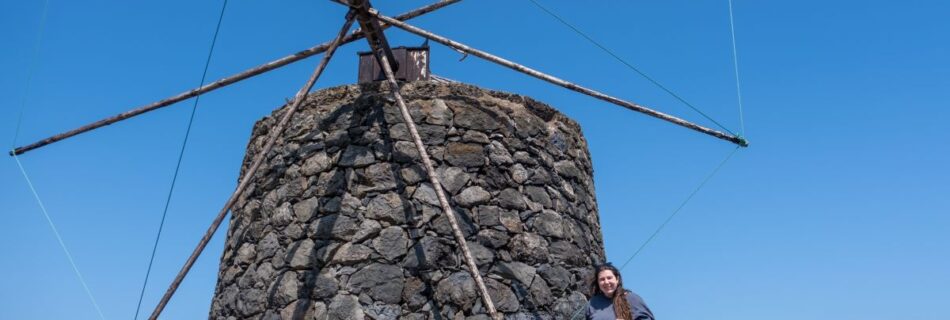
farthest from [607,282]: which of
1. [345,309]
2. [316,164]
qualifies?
[316,164]

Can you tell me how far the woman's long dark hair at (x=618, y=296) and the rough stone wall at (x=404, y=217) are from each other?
1842mm

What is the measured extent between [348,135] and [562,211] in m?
2.01

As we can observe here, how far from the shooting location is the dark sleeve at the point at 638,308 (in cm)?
392

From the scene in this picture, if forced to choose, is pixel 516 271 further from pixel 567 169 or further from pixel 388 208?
pixel 567 169

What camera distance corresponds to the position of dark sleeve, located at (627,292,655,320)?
3922 mm

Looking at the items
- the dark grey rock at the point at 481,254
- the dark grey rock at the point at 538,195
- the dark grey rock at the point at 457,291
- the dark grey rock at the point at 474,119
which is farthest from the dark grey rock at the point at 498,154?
the dark grey rock at the point at 457,291

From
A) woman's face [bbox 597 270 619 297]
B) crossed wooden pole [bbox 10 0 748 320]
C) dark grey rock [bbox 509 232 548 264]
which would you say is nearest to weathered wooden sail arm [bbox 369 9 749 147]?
crossed wooden pole [bbox 10 0 748 320]

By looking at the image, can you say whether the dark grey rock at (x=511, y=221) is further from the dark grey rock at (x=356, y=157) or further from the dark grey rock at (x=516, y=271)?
the dark grey rock at (x=356, y=157)

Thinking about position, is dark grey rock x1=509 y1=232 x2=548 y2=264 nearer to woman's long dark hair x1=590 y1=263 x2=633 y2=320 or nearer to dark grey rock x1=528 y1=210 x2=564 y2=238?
dark grey rock x1=528 y1=210 x2=564 y2=238

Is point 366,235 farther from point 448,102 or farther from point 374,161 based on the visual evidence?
point 448,102

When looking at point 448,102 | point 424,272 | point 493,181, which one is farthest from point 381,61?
point 424,272

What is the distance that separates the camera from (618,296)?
3.91 meters

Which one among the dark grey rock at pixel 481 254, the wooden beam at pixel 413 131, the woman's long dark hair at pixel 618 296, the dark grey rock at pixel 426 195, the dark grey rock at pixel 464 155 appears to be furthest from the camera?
the dark grey rock at pixel 464 155

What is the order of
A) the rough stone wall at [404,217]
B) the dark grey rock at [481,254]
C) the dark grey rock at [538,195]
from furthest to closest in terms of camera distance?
the dark grey rock at [538,195] < the dark grey rock at [481,254] < the rough stone wall at [404,217]
